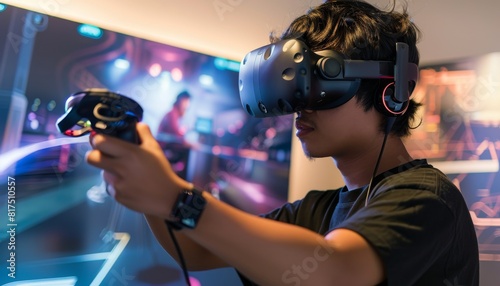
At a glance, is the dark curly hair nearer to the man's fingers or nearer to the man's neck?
the man's neck

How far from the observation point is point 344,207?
958mm

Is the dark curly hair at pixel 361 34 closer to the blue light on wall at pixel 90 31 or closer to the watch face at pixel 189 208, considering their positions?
the watch face at pixel 189 208

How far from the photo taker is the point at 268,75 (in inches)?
32.6

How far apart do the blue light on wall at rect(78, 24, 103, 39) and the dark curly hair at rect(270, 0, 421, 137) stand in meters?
0.60

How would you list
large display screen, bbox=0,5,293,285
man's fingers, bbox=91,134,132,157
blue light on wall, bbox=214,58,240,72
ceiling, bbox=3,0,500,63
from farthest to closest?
blue light on wall, bbox=214,58,240,72
ceiling, bbox=3,0,500,63
large display screen, bbox=0,5,293,285
man's fingers, bbox=91,134,132,157

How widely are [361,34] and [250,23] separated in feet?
2.83

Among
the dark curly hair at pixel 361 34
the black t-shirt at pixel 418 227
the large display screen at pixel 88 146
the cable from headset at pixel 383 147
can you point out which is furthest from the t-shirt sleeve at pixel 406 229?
the large display screen at pixel 88 146

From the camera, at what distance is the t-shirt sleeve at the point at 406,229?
2.09 feet

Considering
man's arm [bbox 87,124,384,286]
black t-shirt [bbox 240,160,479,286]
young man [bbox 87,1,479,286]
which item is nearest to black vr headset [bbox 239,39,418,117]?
young man [bbox 87,1,479,286]

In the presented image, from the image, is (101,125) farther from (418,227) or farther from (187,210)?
(418,227)

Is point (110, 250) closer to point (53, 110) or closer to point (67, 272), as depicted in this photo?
point (67, 272)

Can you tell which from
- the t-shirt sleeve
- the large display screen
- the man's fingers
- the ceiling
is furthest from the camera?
the ceiling

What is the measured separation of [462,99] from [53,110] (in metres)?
1.39

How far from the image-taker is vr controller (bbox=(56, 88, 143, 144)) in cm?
53
